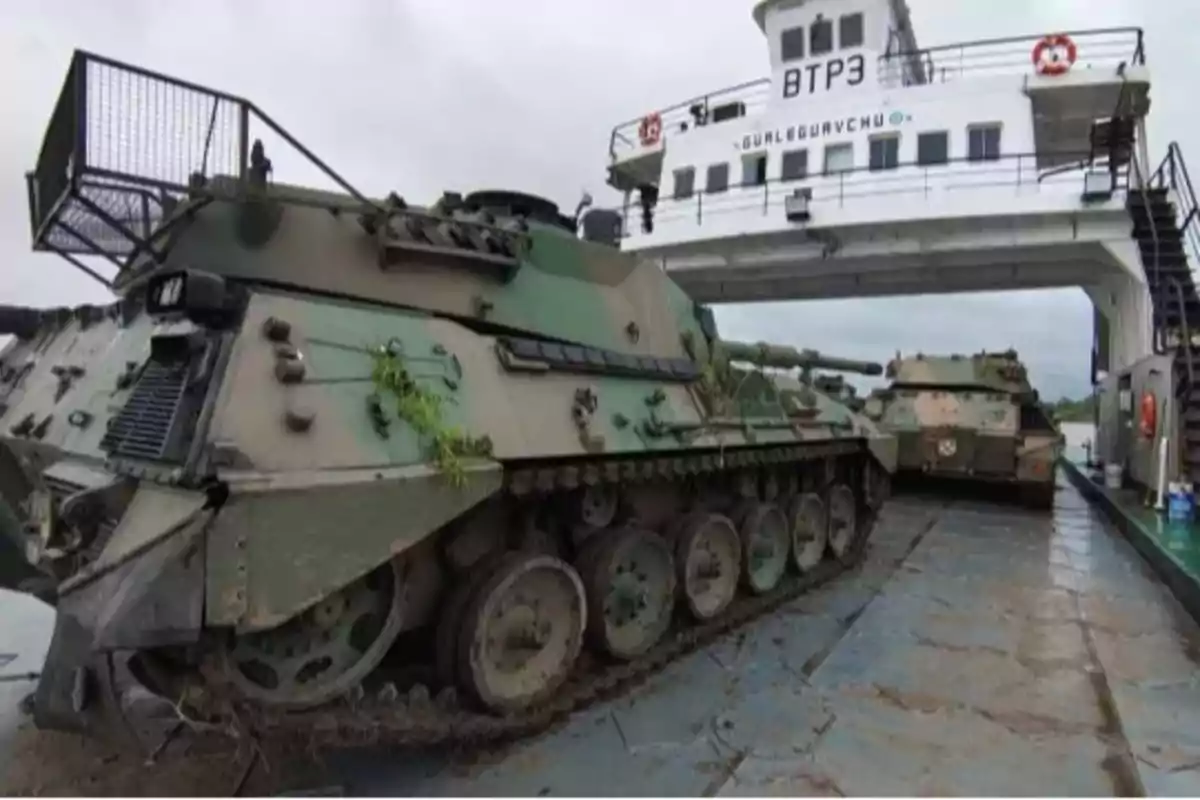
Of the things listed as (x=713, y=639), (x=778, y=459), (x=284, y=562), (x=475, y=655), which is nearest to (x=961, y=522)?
(x=778, y=459)

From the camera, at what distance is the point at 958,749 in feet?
15.0

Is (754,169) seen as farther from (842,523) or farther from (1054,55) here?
(842,523)

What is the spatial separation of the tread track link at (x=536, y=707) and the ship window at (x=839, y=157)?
10.0 m

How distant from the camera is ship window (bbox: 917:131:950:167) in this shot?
51.4ft

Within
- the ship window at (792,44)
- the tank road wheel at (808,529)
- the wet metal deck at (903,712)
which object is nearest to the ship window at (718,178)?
the ship window at (792,44)

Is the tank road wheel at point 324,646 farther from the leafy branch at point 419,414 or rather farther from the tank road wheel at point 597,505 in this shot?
the tank road wheel at point 597,505

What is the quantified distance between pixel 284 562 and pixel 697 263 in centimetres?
1475

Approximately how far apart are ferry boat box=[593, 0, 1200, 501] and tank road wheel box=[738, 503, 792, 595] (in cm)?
677

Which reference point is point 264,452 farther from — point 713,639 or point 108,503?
point 713,639

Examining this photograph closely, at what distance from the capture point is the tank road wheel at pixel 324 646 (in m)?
3.53

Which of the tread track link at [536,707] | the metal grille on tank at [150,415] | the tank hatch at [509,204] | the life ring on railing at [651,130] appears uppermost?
the life ring on railing at [651,130]

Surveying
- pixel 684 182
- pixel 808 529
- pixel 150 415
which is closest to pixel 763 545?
pixel 808 529

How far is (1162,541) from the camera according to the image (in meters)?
9.46

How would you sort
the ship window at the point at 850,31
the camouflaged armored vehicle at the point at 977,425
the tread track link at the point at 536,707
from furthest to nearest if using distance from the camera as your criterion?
the ship window at the point at 850,31, the camouflaged armored vehicle at the point at 977,425, the tread track link at the point at 536,707
